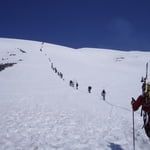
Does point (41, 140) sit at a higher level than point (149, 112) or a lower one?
lower

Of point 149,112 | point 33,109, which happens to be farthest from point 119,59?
point 149,112

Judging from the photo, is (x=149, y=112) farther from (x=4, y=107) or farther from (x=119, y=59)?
(x=119, y=59)

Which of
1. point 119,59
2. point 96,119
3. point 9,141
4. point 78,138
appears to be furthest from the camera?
point 119,59

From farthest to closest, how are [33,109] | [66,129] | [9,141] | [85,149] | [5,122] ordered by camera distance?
[33,109], [5,122], [66,129], [9,141], [85,149]

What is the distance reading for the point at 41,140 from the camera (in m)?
8.12

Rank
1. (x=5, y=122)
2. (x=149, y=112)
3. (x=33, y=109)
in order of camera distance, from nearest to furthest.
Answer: (x=149, y=112)
(x=5, y=122)
(x=33, y=109)

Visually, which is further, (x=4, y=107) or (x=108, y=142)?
(x=4, y=107)

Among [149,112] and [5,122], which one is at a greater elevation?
[149,112]

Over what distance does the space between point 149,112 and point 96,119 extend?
17.3 ft

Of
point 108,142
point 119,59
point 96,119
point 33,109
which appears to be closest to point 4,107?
point 33,109

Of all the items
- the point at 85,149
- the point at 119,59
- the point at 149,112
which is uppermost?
the point at 119,59

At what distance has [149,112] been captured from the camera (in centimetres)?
689

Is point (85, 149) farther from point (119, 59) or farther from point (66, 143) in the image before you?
point (119, 59)

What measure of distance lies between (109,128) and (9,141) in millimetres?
4164
